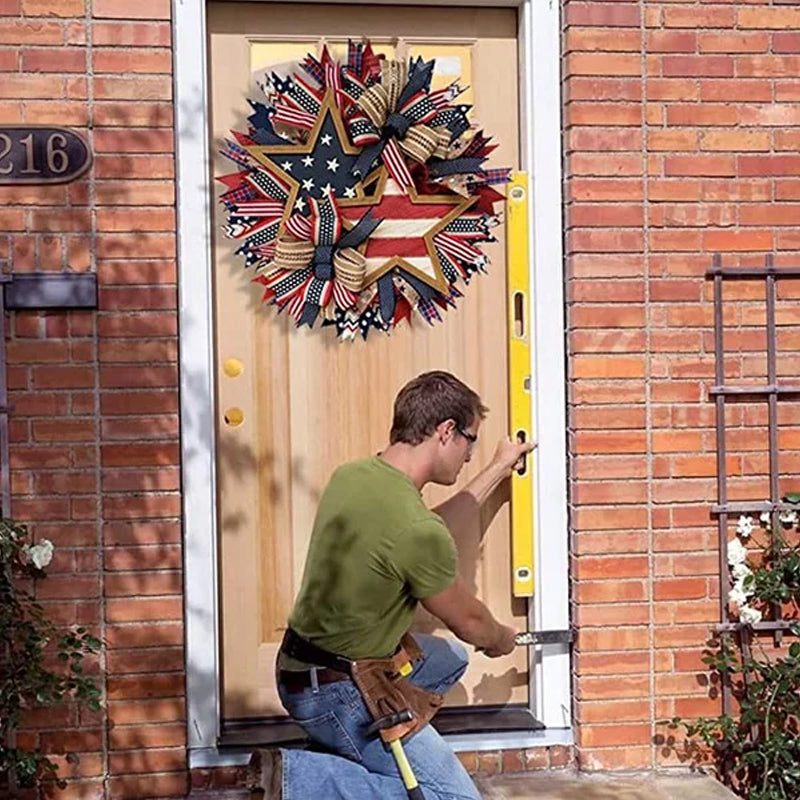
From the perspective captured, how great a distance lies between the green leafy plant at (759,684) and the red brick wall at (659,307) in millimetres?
87

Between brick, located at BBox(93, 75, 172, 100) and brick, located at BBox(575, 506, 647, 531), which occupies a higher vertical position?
brick, located at BBox(93, 75, 172, 100)

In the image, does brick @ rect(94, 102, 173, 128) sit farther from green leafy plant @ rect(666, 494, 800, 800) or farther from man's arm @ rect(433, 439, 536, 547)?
green leafy plant @ rect(666, 494, 800, 800)

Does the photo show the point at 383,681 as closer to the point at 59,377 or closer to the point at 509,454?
the point at 509,454

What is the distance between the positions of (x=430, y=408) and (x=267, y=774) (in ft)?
3.45

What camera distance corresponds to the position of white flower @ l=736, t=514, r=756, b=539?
440cm

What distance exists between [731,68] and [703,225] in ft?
1.74

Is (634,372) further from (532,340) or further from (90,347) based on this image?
(90,347)

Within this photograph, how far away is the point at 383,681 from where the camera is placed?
11.2ft

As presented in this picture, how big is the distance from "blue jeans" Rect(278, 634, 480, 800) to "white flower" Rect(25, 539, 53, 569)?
36.5 inches

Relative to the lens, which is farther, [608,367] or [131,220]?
[608,367]

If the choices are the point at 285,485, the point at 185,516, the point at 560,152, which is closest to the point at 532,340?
the point at 560,152

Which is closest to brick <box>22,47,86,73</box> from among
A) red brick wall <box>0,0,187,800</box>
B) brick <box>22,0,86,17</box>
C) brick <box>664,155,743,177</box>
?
red brick wall <box>0,0,187,800</box>

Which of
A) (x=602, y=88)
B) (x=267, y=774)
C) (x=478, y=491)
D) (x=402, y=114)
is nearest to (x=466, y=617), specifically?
(x=267, y=774)

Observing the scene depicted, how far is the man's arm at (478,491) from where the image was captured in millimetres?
4441
